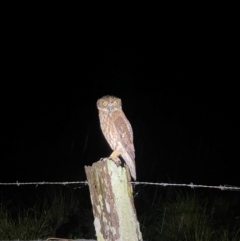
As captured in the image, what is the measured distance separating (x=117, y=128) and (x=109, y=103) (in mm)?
209

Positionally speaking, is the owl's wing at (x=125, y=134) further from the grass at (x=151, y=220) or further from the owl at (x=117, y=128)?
the grass at (x=151, y=220)

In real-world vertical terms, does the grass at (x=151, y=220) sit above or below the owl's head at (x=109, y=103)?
below

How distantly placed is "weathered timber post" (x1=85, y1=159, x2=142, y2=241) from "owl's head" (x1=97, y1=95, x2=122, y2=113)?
124 centimetres

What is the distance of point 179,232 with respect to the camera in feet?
18.4

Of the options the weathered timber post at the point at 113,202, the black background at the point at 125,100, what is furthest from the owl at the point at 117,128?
the black background at the point at 125,100

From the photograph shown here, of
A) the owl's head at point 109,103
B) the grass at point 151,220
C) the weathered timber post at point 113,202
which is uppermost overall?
Answer: the owl's head at point 109,103

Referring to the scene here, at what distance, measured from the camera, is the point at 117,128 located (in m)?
3.41

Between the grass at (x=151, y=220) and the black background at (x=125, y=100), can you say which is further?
the black background at (x=125, y=100)

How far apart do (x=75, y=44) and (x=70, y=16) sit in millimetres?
2025

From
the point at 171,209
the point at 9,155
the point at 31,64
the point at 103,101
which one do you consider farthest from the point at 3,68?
the point at 103,101

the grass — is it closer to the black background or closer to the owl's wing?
the owl's wing

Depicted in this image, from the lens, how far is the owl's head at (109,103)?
333 centimetres

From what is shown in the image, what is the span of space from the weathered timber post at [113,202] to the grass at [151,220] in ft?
10.0

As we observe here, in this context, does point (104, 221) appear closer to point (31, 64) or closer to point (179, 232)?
point (179, 232)
